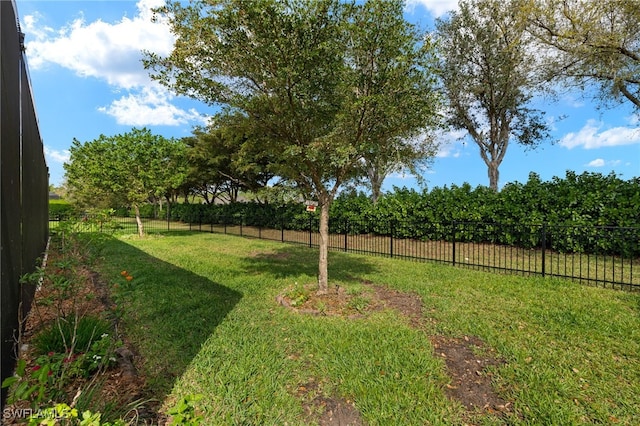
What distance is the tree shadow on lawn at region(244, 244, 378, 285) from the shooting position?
685cm

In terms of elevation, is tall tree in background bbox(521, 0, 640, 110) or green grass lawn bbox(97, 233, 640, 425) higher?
tall tree in background bbox(521, 0, 640, 110)

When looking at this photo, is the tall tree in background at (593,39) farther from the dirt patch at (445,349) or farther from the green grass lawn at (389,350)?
the dirt patch at (445,349)

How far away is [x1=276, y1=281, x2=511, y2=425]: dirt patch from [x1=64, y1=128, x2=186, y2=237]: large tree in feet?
37.6

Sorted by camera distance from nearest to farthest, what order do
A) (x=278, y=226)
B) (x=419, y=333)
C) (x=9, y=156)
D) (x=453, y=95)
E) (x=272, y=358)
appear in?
(x=9, y=156), (x=272, y=358), (x=419, y=333), (x=453, y=95), (x=278, y=226)

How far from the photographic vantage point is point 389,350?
3225 millimetres

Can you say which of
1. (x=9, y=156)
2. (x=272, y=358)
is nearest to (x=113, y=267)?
(x=9, y=156)

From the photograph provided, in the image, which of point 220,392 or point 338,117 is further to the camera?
point 338,117

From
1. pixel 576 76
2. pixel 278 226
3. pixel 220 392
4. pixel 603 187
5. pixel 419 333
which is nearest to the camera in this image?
pixel 220 392

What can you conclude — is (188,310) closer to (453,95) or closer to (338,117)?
(338,117)

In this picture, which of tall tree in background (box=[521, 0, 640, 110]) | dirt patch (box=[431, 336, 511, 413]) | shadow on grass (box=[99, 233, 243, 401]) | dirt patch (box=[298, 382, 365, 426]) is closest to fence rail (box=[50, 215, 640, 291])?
shadow on grass (box=[99, 233, 243, 401])

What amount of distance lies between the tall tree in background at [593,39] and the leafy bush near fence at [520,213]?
3912mm

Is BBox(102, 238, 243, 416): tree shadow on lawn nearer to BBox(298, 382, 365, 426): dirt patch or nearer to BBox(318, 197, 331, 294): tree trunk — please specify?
BBox(298, 382, 365, 426): dirt patch

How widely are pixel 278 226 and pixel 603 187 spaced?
44.3 feet

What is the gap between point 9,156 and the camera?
2.87 meters
